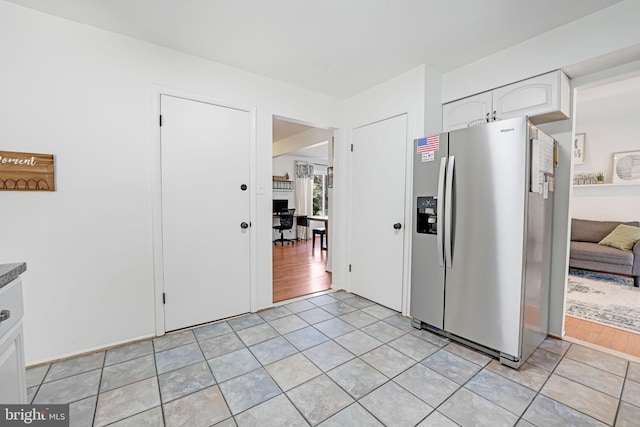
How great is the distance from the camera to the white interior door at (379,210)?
2.87 m

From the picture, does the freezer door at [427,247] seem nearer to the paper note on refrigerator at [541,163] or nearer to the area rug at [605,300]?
the paper note on refrigerator at [541,163]

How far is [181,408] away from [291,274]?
2780 mm

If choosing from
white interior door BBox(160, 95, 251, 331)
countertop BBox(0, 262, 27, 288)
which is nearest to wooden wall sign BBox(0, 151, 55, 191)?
white interior door BBox(160, 95, 251, 331)

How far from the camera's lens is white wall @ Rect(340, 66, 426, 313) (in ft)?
8.82

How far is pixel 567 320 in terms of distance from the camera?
2.70m

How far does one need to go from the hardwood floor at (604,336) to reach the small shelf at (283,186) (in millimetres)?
6269

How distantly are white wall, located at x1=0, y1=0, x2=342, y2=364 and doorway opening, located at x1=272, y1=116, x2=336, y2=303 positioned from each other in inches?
59.8

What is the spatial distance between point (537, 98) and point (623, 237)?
320 centimetres

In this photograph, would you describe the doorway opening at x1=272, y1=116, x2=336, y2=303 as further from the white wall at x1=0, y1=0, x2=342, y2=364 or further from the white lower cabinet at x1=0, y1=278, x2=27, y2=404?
the white lower cabinet at x1=0, y1=278, x2=27, y2=404

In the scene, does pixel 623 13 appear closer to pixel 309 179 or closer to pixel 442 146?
pixel 442 146

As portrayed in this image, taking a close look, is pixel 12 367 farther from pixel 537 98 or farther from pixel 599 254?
pixel 599 254

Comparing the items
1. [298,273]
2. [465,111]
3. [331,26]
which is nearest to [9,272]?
[331,26]

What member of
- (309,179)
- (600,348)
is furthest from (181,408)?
Result: (309,179)

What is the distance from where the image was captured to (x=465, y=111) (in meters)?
2.65
